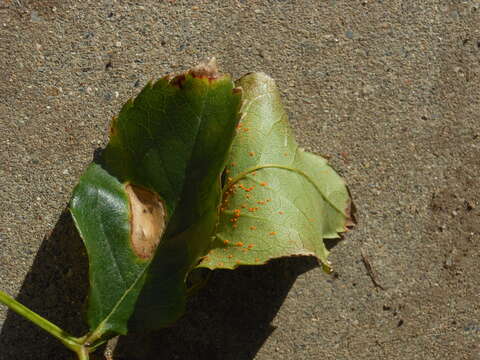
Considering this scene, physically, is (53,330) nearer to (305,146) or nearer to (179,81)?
(179,81)

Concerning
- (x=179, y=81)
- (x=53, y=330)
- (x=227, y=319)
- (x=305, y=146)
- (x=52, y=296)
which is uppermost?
(x=179, y=81)

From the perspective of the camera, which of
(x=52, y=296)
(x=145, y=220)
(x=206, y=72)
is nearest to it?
(x=206, y=72)

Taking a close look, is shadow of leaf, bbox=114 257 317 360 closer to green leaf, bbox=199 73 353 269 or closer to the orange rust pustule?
green leaf, bbox=199 73 353 269

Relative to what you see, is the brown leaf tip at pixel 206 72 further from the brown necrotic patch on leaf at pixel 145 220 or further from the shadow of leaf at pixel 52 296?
the shadow of leaf at pixel 52 296

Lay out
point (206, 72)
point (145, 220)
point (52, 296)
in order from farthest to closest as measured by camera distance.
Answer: point (52, 296), point (145, 220), point (206, 72)

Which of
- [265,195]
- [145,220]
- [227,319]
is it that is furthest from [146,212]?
[227,319]

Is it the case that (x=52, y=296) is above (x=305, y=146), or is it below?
below

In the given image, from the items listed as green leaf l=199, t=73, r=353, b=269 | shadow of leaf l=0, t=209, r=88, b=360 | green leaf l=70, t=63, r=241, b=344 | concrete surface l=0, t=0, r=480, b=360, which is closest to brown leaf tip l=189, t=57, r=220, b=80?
green leaf l=70, t=63, r=241, b=344
